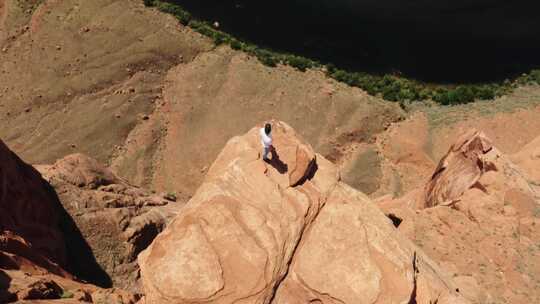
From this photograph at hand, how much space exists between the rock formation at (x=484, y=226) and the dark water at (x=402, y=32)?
23.2 metres

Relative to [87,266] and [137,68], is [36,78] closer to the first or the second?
[137,68]

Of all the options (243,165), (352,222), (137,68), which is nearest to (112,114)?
(137,68)

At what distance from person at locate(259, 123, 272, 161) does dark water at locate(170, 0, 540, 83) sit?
32768 millimetres

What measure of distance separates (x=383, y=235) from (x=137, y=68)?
3484 cm

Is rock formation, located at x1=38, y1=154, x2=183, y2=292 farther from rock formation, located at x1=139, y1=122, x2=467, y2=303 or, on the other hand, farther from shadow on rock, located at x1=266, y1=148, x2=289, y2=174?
shadow on rock, located at x1=266, y1=148, x2=289, y2=174

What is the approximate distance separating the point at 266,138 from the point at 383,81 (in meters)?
33.0

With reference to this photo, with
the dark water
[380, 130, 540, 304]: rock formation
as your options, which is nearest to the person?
[380, 130, 540, 304]: rock formation

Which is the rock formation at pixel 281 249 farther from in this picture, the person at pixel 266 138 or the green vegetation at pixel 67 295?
the green vegetation at pixel 67 295

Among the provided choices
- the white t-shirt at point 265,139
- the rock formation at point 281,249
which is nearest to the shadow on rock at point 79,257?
the rock formation at point 281,249

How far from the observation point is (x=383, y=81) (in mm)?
53094

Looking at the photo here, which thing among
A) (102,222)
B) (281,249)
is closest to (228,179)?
(281,249)

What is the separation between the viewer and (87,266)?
29.5 meters

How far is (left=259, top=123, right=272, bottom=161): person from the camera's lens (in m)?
22.1

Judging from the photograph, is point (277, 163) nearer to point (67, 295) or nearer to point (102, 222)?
point (67, 295)
